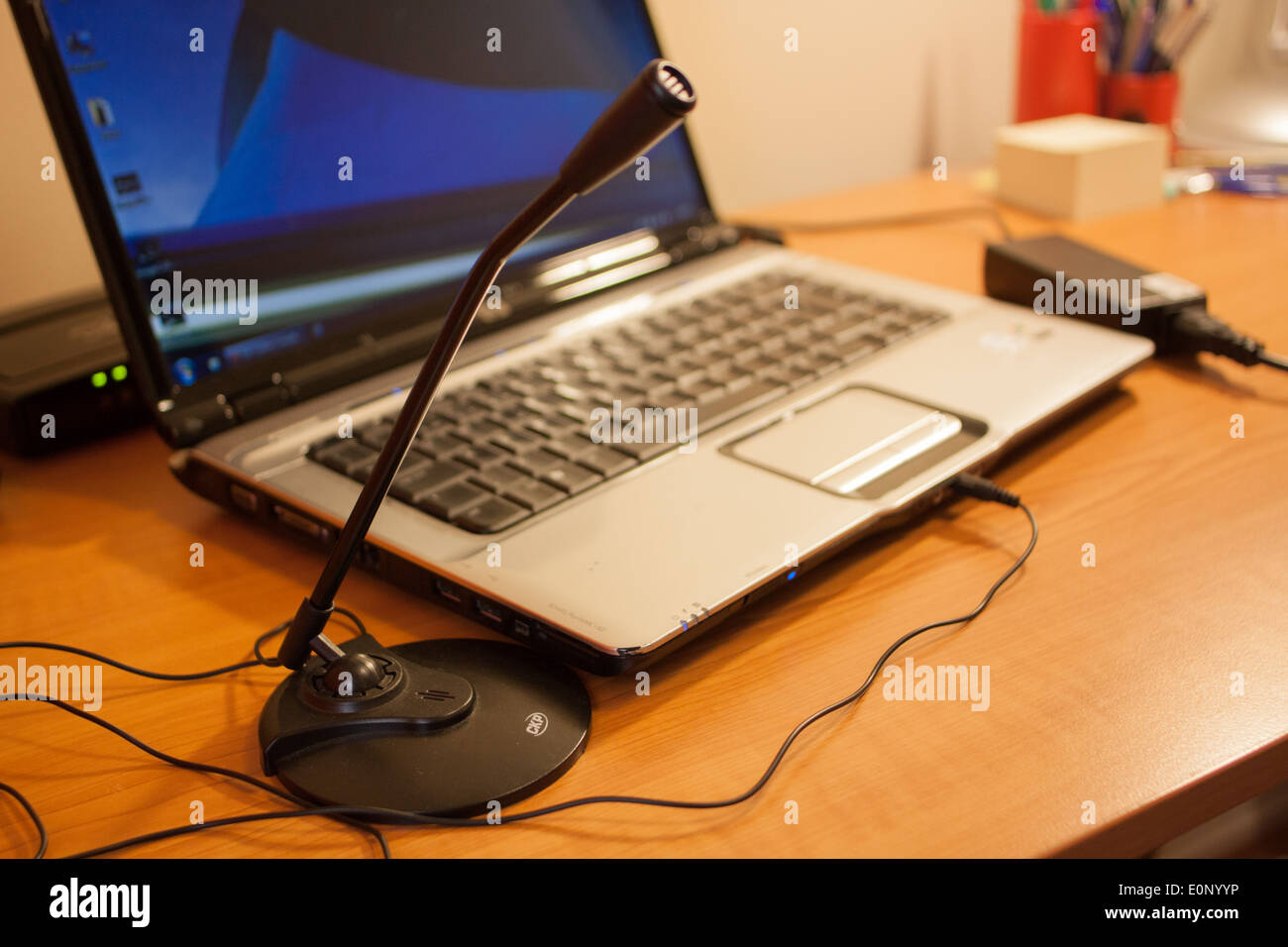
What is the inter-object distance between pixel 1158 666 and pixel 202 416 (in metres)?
0.53

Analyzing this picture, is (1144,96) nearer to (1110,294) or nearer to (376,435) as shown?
(1110,294)

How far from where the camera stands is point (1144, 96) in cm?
128

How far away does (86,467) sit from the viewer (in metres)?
0.80

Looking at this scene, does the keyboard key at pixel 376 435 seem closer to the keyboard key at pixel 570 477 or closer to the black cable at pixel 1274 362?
the keyboard key at pixel 570 477

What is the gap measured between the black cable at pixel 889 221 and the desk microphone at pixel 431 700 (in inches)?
28.4

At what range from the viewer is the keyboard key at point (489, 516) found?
1.94 feet

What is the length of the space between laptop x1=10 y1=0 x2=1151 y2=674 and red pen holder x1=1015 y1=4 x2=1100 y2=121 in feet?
1.75

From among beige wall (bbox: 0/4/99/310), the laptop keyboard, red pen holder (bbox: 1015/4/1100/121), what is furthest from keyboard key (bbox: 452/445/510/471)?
red pen holder (bbox: 1015/4/1100/121)

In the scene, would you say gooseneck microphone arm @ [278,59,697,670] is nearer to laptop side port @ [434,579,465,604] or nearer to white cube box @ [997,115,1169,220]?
laptop side port @ [434,579,465,604]

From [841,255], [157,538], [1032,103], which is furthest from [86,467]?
[1032,103]

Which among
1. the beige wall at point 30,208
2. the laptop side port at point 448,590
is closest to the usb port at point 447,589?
the laptop side port at point 448,590

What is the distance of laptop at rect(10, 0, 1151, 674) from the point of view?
0.59 m

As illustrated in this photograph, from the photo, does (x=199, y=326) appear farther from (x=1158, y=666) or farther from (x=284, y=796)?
(x=1158, y=666)

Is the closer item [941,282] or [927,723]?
[927,723]
